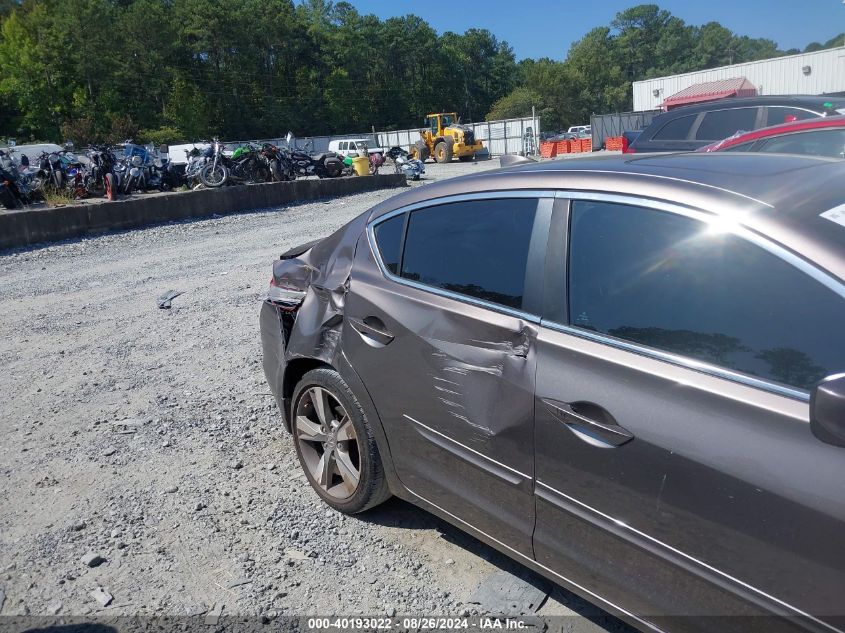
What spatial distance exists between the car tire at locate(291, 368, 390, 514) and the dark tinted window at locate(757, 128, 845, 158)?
5078 millimetres

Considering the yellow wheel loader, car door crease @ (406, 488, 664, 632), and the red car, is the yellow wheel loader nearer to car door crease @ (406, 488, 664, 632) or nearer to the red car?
the red car

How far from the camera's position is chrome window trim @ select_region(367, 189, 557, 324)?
246 cm

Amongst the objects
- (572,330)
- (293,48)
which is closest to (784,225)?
(572,330)

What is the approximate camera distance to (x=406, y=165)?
27.3 metres

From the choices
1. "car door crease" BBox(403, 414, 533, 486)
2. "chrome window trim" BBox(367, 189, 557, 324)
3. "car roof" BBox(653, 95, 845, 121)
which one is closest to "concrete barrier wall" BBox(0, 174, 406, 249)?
"car roof" BBox(653, 95, 845, 121)

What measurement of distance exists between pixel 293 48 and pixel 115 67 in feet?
85.0

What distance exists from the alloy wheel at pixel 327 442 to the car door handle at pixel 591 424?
1278 millimetres

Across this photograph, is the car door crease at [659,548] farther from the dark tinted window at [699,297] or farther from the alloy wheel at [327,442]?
the alloy wheel at [327,442]

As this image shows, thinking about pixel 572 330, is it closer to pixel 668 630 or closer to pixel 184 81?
pixel 668 630

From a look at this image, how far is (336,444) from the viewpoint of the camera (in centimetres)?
331

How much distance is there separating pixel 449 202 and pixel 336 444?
1.30m

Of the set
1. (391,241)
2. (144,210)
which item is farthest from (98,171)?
(391,241)

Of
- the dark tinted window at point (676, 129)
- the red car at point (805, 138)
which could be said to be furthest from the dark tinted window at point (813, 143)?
the dark tinted window at point (676, 129)

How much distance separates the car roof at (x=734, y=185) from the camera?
187cm
